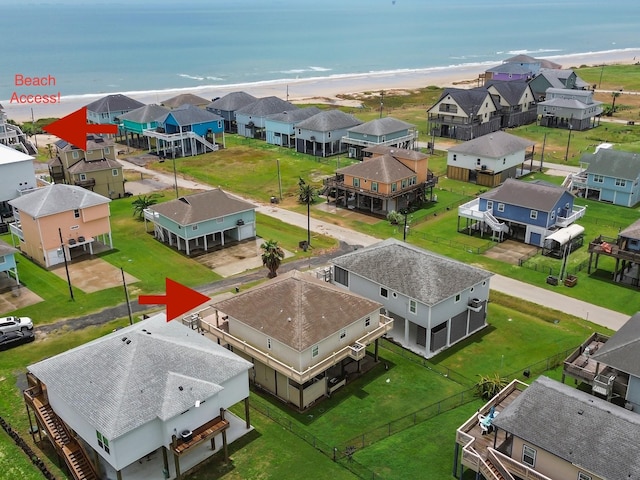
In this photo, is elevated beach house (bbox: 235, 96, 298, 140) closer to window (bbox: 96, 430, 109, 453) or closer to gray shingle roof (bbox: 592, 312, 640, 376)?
gray shingle roof (bbox: 592, 312, 640, 376)

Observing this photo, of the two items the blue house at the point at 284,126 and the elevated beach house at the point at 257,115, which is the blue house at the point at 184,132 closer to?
the blue house at the point at 284,126

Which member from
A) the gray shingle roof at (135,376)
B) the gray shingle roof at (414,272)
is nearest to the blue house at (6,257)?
the gray shingle roof at (135,376)

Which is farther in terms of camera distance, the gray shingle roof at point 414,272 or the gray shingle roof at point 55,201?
the gray shingle roof at point 55,201

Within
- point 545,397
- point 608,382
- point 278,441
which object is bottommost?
point 278,441

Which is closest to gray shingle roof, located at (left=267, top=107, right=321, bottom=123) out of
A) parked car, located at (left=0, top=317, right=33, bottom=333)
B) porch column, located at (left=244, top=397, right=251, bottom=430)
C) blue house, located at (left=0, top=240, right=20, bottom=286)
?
blue house, located at (left=0, top=240, right=20, bottom=286)

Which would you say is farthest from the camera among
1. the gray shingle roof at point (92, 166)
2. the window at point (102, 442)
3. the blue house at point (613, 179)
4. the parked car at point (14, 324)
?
the gray shingle roof at point (92, 166)

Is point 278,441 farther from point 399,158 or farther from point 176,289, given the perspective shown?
point 399,158

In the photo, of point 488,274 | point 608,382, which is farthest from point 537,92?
point 608,382
